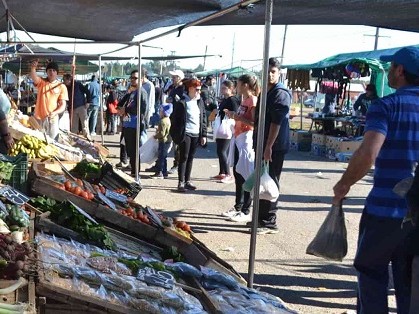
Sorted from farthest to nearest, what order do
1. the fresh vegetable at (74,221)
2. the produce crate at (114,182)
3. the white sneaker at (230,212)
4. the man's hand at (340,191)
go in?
the white sneaker at (230,212) → the produce crate at (114,182) → the fresh vegetable at (74,221) → the man's hand at (340,191)

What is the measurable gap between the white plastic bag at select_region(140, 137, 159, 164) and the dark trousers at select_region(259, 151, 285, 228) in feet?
15.2

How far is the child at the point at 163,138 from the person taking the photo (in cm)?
1236

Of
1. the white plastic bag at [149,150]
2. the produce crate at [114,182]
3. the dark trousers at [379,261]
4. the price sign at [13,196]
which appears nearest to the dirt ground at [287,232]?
the white plastic bag at [149,150]

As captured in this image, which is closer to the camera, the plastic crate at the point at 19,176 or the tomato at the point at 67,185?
the tomato at the point at 67,185

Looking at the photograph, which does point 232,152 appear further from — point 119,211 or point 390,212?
point 390,212

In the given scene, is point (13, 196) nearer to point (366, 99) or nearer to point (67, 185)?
point (67, 185)

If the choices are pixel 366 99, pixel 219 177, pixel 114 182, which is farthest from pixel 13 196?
pixel 366 99

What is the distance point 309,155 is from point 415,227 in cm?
1613

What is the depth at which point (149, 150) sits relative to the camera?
12586 mm

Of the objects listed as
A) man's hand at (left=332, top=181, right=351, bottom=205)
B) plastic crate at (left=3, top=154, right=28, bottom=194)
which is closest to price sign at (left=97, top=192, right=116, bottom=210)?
plastic crate at (left=3, top=154, right=28, bottom=194)

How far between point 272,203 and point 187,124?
3123mm

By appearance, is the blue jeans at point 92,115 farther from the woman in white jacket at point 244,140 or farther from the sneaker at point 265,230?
the sneaker at point 265,230

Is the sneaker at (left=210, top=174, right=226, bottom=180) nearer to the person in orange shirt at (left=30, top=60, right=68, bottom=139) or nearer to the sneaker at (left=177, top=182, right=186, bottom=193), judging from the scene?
the sneaker at (left=177, top=182, right=186, bottom=193)

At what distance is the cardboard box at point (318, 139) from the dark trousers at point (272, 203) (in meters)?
11.3
